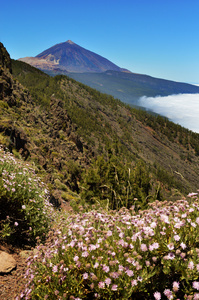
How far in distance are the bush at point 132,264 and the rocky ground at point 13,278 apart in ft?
1.61

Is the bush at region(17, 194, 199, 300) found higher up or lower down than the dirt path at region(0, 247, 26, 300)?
higher up

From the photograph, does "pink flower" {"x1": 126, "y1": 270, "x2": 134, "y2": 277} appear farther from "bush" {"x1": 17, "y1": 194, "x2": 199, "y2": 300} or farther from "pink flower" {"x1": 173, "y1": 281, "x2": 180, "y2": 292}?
"pink flower" {"x1": 173, "y1": 281, "x2": 180, "y2": 292}

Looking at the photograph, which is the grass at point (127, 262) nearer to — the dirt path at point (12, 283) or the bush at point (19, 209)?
the dirt path at point (12, 283)

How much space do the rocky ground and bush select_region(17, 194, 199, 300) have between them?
490 millimetres

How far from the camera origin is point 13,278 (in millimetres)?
3215

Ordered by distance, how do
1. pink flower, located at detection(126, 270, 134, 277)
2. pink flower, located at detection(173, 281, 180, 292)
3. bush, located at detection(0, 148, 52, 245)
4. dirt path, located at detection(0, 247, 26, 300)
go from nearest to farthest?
pink flower, located at detection(173, 281, 180, 292) → pink flower, located at detection(126, 270, 134, 277) → dirt path, located at detection(0, 247, 26, 300) → bush, located at detection(0, 148, 52, 245)

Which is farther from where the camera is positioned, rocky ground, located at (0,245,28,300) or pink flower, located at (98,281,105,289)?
rocky ground, located at (0,245,28,300)

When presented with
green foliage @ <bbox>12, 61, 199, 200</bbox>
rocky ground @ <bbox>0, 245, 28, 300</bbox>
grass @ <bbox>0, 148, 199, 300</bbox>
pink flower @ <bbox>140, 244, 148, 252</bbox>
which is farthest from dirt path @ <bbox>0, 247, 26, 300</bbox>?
green foliage @ <bbox>12, 61, 199, 200</bbox>

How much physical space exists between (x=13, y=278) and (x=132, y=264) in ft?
7.29

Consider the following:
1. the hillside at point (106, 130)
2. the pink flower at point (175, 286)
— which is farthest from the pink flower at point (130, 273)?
the hillside at point (106, 130)

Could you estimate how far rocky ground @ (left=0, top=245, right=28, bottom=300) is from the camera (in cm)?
285

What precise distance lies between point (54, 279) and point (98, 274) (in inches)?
21.6

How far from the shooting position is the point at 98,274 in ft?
6.87

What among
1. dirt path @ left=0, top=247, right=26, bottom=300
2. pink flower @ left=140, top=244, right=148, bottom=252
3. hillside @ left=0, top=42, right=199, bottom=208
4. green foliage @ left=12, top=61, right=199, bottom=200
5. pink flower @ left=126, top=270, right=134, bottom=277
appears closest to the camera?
pink flower @ left=126, top=270, right=134, bottom=277
